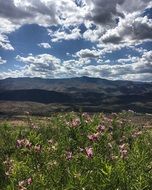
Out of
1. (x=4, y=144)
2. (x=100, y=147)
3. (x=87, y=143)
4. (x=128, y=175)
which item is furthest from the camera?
(x=4, y=144)

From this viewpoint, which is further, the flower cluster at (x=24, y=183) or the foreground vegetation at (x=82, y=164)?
the flower cluster at (x=24, y=183)

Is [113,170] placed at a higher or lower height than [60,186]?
higher

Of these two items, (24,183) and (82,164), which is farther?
(82,164)

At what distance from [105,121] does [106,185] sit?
412 inches

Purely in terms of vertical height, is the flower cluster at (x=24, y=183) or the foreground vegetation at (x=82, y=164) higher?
the foreground vegetation at (x=82, y=164)

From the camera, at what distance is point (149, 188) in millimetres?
10016

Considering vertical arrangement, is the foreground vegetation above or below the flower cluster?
above

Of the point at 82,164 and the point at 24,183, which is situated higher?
the point at 82,164

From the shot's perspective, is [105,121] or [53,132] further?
[53,132]

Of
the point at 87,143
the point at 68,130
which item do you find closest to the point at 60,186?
the point at 87,143

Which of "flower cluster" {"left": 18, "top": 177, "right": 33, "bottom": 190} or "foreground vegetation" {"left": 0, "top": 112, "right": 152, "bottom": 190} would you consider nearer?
"foreground vegetation" {"left": 0, "top": 112, "right": 152, "bottom": 190}

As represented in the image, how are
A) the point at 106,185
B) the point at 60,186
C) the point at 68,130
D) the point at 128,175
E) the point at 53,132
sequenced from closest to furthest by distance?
the point at 106,185
the point at 128,175
the point at 60,186
the point at 68,130
the point at 53,132

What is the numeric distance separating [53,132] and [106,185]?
14.0m

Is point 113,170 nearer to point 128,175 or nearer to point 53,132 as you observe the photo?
point 128,175
